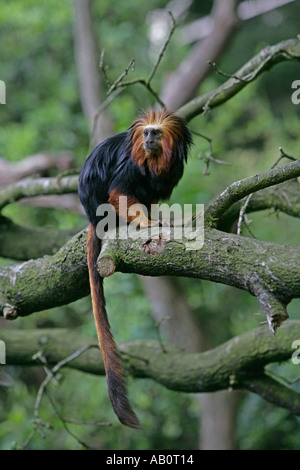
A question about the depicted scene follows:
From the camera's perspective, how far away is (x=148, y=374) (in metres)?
3.66

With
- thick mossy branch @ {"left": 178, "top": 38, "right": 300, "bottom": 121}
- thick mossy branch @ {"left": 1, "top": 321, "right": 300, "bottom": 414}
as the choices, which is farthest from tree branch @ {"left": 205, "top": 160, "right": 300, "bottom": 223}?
thick mossy branch @ {"left": 1, "top": 321, "right": 300, "bottom": 414}

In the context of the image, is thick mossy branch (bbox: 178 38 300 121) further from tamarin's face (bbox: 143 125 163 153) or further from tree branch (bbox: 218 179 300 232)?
tree branch (bbox: 218 179 300 232)

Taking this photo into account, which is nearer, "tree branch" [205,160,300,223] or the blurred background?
"tree branch" [205,160,300,223]

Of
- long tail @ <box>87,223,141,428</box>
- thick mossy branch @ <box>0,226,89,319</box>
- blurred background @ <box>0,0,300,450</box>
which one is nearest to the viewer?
long tail @ <box>87,223,141,428</box>

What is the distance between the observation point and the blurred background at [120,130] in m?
5.72

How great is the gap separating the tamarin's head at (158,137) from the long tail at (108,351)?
48 centimetres

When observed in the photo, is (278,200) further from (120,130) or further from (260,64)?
(120,130)

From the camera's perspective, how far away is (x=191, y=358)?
356cm

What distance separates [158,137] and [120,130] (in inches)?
130

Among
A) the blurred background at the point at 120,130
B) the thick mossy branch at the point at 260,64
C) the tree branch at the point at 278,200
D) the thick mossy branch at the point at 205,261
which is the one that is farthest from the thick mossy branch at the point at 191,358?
the thick mossy branch at the point at 260,64

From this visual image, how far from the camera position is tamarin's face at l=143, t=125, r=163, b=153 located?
2.80 m

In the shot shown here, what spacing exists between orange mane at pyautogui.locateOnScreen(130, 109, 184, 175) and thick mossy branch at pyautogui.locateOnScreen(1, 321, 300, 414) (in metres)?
1.13

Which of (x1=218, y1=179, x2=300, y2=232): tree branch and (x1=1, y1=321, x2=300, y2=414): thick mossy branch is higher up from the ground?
(x1=218, y1=179, x2=300, y2=232): tree branch

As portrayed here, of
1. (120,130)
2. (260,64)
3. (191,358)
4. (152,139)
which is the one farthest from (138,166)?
(120,130)
